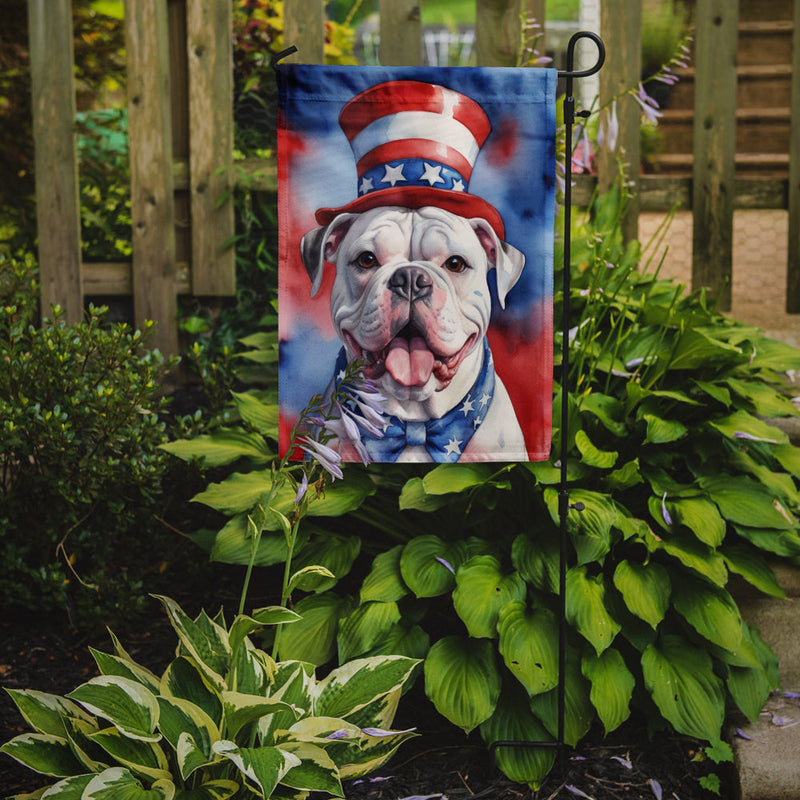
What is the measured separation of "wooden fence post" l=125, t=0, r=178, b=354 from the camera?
11.0 ft

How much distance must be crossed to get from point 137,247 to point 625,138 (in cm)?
198

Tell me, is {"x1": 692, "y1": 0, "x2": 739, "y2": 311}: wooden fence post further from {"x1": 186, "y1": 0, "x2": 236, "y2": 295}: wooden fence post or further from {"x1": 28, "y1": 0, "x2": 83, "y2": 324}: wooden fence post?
{"x1": 28, "y1": 0, "x2": 83, "y2": 324}: wooden fence post

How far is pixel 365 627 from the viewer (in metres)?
2.04

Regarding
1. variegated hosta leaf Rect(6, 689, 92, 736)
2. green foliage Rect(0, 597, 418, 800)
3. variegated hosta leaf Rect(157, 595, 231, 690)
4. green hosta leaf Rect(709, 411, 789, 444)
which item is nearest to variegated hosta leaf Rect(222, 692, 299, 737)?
green foliage Rect(0, 597, 418, 800)

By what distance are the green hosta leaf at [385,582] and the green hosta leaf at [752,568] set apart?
818mm

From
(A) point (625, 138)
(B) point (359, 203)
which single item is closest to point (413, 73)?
(B) point (359, 203)

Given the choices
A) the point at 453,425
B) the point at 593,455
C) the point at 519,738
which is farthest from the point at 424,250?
the point at 519,738

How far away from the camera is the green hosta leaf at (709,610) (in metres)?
2.01

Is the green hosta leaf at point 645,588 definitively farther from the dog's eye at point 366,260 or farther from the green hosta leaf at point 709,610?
the dog's eye at point 366,260

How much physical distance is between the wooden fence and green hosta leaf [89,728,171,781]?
83.0 inches

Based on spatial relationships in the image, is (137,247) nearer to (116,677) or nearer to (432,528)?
(432,528)

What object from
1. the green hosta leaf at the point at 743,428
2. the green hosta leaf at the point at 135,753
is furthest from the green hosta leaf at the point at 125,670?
the green hosta leaf at the point at 743,428

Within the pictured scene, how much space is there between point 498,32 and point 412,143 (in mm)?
1552

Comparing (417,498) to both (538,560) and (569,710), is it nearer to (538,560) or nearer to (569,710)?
(538,560)
